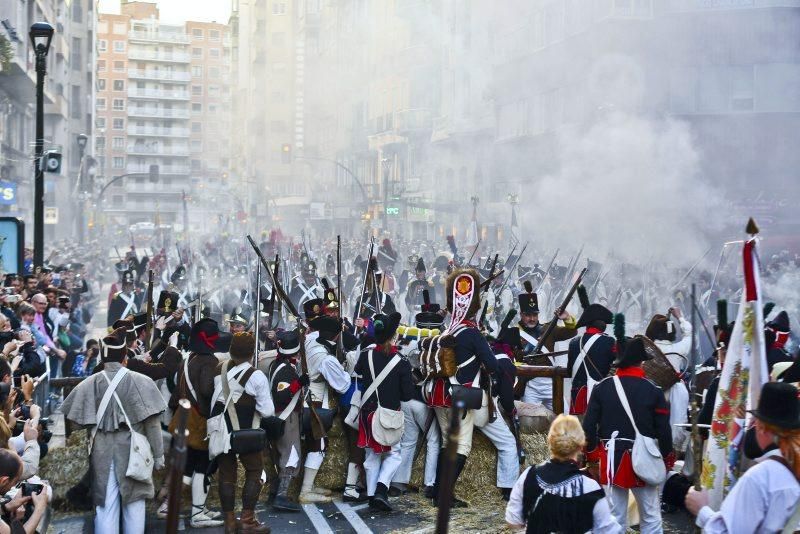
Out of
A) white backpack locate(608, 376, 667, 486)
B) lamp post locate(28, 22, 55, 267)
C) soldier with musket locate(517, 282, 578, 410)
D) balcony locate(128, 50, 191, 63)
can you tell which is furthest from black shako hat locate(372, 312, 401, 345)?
balcony locate(128, 50, 191, 63)

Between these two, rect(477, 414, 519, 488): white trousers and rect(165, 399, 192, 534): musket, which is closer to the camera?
rect(165, 399, 192, 534): musket

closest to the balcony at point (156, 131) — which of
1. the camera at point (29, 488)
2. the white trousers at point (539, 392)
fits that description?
the white trousers at point (539, 392)

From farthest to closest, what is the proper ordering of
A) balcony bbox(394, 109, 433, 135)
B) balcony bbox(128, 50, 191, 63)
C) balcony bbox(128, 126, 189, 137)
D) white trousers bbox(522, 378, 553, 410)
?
balcony bbox(128, 50, 191, 63) < balcony bbox(128, 126, 189, 137) < balcony bbox(394, 109, 433, 135) < white trousers bbox(522, 378, 553, 410)

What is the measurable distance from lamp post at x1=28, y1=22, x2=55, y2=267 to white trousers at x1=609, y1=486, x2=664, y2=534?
10043 millimetres

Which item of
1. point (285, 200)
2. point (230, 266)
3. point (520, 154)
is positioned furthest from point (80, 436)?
point (285, 200)

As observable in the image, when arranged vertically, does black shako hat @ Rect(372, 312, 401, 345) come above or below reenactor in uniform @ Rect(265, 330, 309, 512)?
above

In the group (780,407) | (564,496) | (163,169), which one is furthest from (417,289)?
(163,169)

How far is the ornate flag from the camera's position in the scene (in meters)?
4.40

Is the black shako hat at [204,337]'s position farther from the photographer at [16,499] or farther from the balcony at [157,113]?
the balcony at [157,113]

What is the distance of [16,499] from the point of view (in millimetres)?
4781

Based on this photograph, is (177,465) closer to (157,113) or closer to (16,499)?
(16,499)

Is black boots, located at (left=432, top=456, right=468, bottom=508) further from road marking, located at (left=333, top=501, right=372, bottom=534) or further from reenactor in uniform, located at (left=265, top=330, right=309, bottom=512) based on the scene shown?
reenactor in uniform, located at (left=265, top=330, right=309, bottom=512)

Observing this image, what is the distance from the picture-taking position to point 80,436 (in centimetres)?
770

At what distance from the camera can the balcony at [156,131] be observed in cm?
12750
